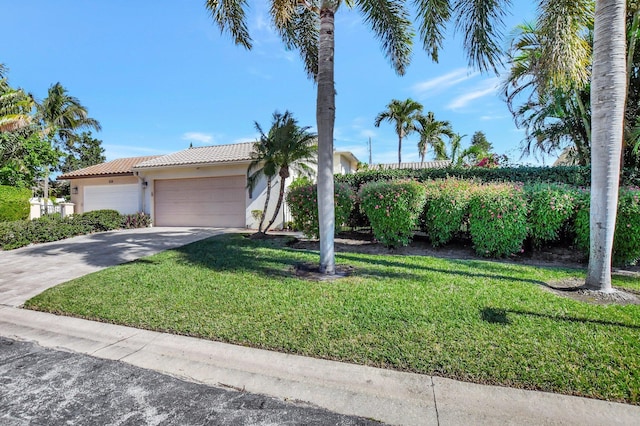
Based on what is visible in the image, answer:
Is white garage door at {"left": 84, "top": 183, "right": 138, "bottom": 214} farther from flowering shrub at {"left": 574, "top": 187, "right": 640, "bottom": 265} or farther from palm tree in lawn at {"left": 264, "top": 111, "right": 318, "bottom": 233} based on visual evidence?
flowering shrub at {"left": 574, "top": 187, "right": 640, "bottom": 265}

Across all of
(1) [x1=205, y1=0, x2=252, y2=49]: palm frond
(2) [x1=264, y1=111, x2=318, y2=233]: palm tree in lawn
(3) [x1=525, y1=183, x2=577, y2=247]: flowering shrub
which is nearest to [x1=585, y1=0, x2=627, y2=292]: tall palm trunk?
(3) [x1=525, y1=183, x2=577, y2=247]: flowering shrub

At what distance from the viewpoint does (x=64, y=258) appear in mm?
8984

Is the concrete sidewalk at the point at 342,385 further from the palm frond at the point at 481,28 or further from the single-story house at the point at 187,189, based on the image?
the single-story house at the point at 187,189

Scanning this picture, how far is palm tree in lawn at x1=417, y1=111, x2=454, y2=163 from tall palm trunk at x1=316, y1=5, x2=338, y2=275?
22.4 m

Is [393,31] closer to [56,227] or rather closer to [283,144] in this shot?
[283,144]

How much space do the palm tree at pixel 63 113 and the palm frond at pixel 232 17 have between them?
2950 centimetres

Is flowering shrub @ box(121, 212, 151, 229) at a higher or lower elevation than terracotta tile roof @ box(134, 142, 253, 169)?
lower

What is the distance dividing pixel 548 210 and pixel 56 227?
16393mm

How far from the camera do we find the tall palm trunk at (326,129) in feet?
21.6

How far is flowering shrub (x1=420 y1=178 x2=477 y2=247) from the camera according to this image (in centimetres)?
841

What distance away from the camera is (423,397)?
287 centimetres

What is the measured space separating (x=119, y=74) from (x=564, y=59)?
16.0m

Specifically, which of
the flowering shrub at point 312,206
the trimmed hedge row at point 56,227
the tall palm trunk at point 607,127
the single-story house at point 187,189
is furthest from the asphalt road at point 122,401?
the single-story house at point 187,189

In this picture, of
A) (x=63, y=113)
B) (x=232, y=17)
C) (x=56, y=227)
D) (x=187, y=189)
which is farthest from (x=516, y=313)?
(x=63, y=113)
